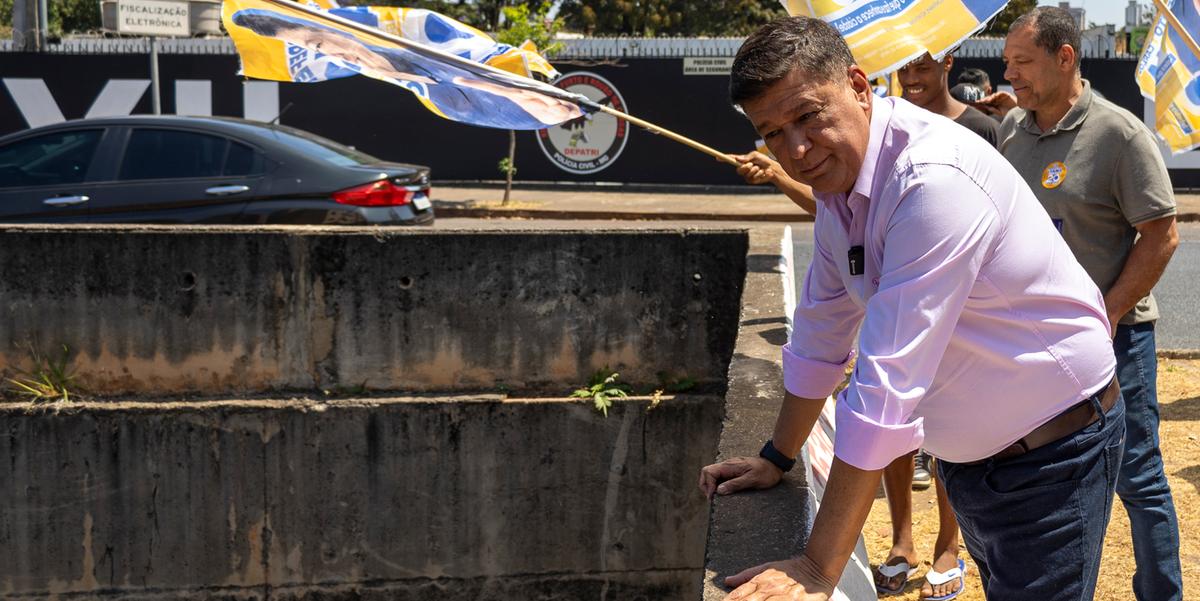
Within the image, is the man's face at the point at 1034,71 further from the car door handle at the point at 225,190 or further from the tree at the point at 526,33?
the tree at the point at 526,33

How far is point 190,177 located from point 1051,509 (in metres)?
8.05

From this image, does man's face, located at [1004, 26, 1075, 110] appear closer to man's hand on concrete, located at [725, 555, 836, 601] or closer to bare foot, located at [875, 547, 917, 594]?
bare foot, located at [875, 547, 917, 594]

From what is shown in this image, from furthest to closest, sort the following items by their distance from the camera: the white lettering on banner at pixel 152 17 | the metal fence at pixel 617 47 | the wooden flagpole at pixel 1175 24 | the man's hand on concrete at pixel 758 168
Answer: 1. the metal fence at pixel 617 47
2. the white lettering on banner at pixel 152 17
3. the wooden flagpole at pixel 1175 24
4. the man's hand on concrete at pixel 758 168

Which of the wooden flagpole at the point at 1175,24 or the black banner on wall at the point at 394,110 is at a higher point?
the wooden flagpole at the point at 1175,24

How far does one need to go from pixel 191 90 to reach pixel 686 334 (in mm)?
17253

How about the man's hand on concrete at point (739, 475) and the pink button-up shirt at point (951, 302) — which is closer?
the pink button-up shirt at point (951, 302)

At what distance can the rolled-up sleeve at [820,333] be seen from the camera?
109 inches

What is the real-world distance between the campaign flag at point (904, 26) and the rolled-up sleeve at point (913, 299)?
300 centimetres

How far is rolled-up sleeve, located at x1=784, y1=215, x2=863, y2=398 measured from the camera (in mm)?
2762

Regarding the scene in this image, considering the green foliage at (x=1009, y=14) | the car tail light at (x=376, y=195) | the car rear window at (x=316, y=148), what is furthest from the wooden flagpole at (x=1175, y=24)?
the green foliage at (x=1009, y=14)

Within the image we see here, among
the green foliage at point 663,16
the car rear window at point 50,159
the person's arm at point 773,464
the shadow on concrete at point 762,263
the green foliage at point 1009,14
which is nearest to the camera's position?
the person's arm at point 773,464

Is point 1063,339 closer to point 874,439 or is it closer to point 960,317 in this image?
point 960,317

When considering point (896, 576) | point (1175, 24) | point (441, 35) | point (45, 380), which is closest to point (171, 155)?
point (45, 380)

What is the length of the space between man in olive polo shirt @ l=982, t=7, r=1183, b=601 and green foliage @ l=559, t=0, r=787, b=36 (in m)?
34.4
